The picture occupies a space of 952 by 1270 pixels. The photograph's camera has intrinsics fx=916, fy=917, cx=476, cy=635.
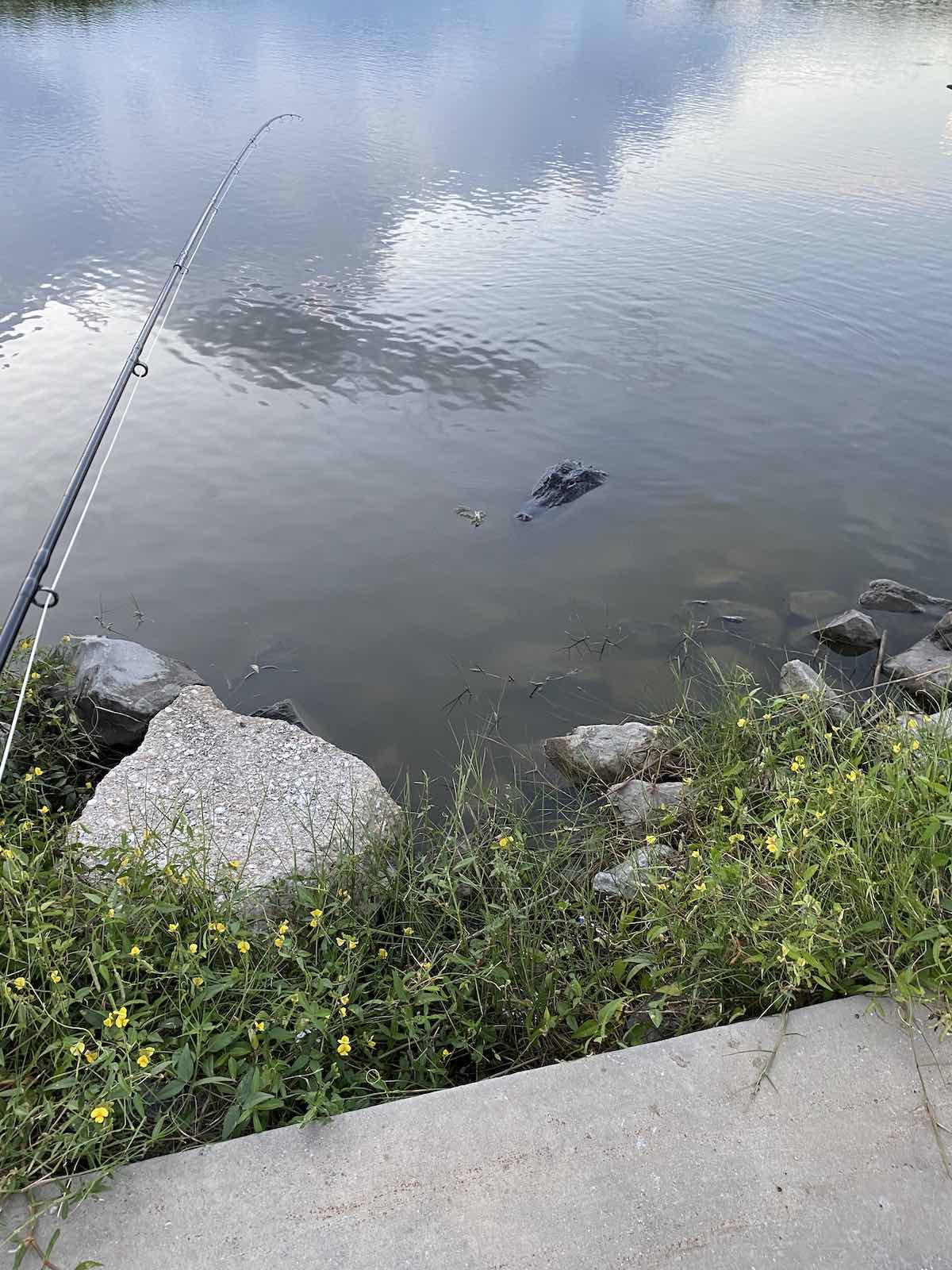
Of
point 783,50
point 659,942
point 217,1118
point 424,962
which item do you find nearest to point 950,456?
point 659,942

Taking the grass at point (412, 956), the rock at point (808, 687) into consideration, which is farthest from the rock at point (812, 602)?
the grass at point (412, 956)

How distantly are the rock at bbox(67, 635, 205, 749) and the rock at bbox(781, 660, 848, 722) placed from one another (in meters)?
3.00

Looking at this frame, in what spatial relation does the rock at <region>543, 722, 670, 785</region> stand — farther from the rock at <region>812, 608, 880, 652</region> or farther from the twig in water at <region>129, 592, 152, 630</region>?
the twig in water at <region>129, 592, 152, 630</region>

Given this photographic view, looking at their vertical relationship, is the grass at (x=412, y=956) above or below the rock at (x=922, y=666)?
above

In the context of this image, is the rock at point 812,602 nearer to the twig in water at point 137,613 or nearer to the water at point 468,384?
the water at point 468,384

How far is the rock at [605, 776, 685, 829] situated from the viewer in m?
3.80

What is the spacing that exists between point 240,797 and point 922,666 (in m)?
3.68

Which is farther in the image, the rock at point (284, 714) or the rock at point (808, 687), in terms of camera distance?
the rock at point (284, 714)

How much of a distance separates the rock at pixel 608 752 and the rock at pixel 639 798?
11 centimetres

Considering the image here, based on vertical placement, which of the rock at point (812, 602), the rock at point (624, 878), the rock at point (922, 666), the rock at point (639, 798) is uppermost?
the rock at point (624, 878)

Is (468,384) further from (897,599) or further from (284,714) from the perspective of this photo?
(284,714)

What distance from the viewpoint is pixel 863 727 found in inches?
163

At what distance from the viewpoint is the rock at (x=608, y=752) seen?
4211 mm

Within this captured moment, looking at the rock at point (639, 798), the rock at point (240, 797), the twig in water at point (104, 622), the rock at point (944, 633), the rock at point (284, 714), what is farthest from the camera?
the twig in water at point (104, 622)
